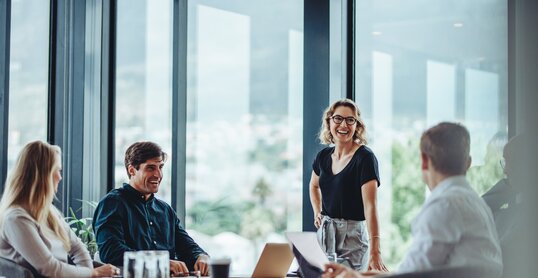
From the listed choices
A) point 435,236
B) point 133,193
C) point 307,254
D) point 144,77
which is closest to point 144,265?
point 307,254

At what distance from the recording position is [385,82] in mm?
4543

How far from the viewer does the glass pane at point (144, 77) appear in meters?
5.78

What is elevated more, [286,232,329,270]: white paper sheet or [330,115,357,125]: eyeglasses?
[330,115,357,125]: eyeglasses

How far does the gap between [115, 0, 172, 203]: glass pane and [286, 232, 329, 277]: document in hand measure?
297 cm

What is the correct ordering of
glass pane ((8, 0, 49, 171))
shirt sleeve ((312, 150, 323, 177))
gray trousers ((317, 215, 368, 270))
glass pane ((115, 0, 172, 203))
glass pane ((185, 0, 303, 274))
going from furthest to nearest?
1. glass pane ((115, 0, 172, 203))
2. glass pane ((8, 0, 49, 171))
3. glass pane ((185, 0, 303, 274))
4. shirt sleeve ((312, 150, 323, 177))
5. gray trousers ((317, 215, 368, 270))

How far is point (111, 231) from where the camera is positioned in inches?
141

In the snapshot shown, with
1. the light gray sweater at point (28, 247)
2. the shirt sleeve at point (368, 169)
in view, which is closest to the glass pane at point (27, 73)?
the light gray sweater at point (28, 247)

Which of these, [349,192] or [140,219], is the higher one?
[349,192]

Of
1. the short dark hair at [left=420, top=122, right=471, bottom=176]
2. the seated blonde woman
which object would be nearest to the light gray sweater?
the seated blonde woman

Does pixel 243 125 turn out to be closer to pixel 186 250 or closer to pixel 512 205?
pixel 186 250

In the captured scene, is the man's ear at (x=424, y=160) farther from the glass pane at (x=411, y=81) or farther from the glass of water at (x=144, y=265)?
the glass pane at (x=411, y=81)

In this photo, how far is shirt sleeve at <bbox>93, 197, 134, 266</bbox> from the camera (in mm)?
3535

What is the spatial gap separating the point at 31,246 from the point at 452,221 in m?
1.74

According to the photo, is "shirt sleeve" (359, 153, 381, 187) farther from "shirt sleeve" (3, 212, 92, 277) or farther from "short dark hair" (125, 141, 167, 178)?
"shirt sleeve" (3, 212, 92, 277)
